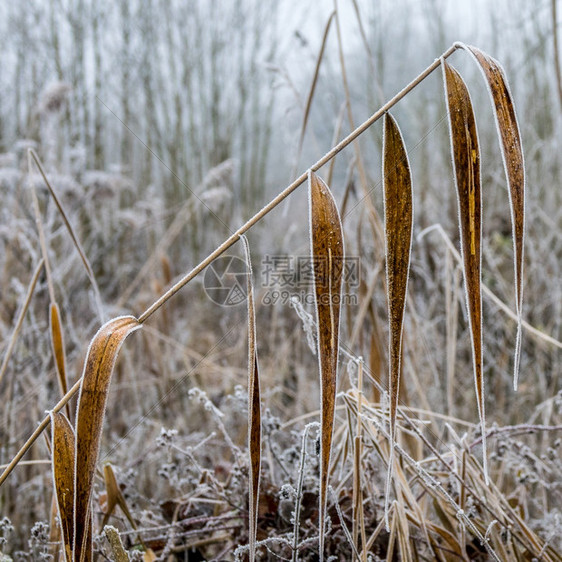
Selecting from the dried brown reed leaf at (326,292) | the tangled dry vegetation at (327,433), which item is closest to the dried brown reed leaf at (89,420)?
the tangled dry vegetation at (327,433)

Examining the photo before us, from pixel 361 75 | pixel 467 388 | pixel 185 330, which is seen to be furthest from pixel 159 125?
pixel 467 388

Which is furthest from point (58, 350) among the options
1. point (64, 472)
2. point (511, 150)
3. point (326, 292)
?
point (511, 150)

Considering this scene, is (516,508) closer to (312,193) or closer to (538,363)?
(312,193)

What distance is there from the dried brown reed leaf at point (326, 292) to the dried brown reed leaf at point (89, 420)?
0.40 feet

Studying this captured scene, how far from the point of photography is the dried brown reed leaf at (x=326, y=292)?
13.3 inches

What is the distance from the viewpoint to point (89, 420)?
0.33m

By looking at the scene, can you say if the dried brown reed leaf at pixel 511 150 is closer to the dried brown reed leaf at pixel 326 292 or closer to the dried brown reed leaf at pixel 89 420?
the dried brown reed leaf at pixel 326 292

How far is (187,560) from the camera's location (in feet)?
1.90

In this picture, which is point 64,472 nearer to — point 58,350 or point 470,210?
point 58,350

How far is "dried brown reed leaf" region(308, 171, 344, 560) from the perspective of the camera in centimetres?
34

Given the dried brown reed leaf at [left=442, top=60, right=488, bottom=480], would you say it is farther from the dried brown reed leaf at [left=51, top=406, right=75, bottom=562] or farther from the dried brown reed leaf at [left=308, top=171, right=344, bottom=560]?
the dried brown reed leaf at [left=51, top=406, right=75, bottom=562]

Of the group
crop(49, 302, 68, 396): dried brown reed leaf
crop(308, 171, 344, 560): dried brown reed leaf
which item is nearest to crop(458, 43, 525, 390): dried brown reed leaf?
crop(308, 171, 344, 560): dried brown reed leaf

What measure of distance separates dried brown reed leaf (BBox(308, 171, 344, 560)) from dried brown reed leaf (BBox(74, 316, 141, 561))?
121mm

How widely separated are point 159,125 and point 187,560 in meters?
2.98
